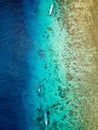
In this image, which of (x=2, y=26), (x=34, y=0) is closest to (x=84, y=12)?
(x=34, y=0)

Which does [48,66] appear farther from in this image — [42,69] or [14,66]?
[14,66]

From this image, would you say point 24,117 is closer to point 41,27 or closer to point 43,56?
point 43,56

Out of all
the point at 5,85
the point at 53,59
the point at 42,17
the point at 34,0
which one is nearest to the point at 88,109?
the point at 53,59

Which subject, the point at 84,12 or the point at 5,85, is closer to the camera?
the point at 5,85

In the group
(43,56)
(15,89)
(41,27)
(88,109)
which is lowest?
(88,109)

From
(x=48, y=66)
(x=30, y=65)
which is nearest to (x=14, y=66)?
(x=30, y=65)

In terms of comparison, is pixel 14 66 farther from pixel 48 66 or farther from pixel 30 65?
pixel 48 66

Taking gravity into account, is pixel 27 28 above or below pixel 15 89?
above
